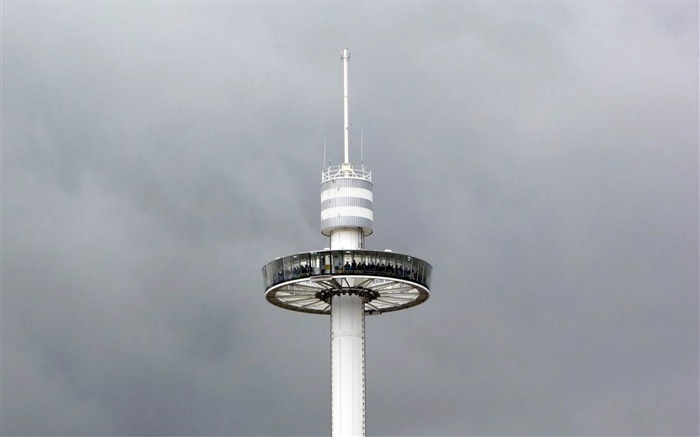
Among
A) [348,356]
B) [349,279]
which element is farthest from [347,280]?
[348,356]

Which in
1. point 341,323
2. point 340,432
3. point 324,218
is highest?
point 324,218

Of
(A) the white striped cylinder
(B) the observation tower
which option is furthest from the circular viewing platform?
(A) the white striped cylinder

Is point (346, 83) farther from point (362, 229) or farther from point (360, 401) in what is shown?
point (360, 401)

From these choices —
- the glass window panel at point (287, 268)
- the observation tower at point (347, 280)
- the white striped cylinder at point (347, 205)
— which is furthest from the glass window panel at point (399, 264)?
the glass window panel at point (287, 268)

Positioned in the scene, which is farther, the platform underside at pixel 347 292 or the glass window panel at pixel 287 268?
the platform underside at pixel 347 292

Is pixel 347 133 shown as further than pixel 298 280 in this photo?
Yes

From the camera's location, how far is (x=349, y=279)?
605 ft

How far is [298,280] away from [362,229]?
11.3 m

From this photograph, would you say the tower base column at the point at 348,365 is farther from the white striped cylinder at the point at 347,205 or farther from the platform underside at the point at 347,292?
the white striped cylinder at the point at 347,205

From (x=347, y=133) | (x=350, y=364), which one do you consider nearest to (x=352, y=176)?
(x=347, y=133)

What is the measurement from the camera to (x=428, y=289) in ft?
616

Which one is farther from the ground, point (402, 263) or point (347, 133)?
point (347, 133)

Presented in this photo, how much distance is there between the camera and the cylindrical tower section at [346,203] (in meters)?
188

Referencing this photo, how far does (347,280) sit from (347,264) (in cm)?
466
